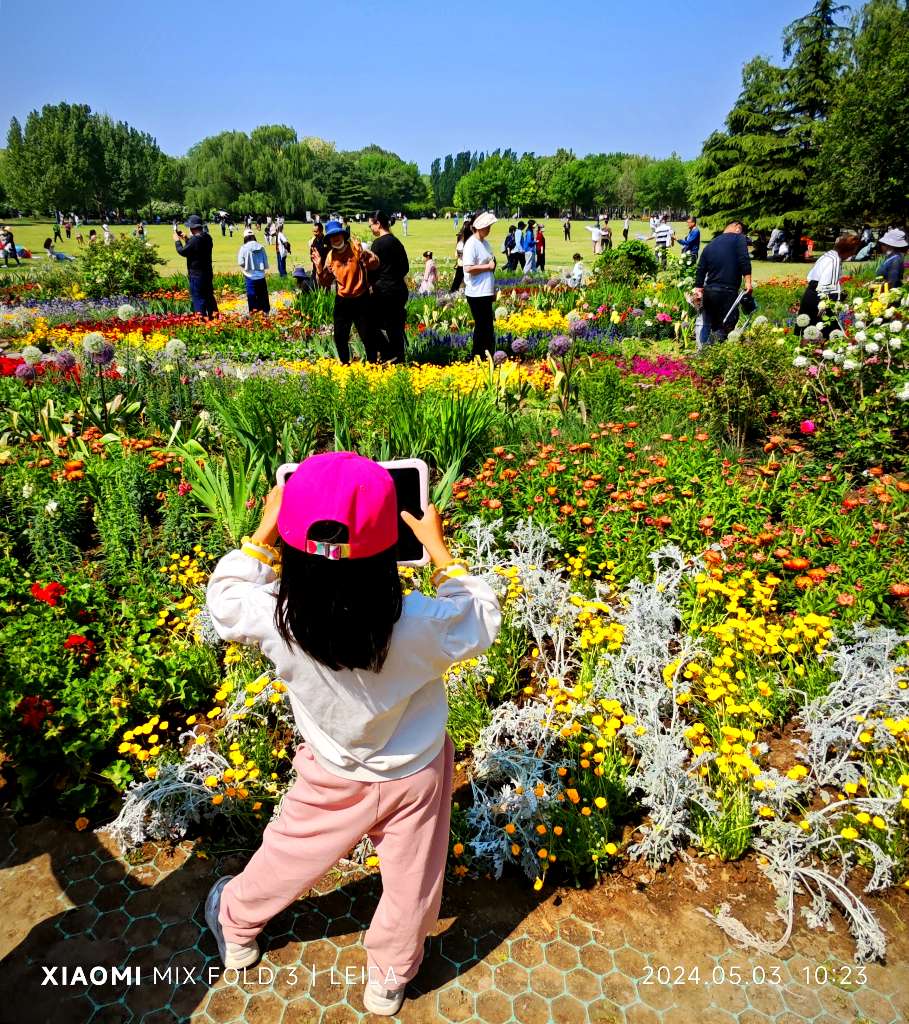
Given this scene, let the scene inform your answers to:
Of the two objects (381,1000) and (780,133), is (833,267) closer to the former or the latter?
(381,1000)

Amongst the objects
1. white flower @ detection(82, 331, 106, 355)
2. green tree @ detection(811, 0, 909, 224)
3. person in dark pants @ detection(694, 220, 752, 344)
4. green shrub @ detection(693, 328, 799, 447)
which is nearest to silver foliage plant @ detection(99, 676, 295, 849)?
green shrub @ detection(693, 328, 799, 447)

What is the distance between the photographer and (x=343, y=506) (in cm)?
117

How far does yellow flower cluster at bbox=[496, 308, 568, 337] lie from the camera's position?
853cm

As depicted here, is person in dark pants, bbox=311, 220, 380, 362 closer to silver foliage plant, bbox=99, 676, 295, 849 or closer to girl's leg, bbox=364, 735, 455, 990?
silver foliage plant, bbox=99, 676, 295, 849

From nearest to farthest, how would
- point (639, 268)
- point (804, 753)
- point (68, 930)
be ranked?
point (68, 930)
point (804, 753)
point (639, 268)

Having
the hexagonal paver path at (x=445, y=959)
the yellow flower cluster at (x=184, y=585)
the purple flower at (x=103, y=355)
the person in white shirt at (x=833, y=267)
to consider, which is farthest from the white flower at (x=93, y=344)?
the person in white shirt at (x=833, y=267)

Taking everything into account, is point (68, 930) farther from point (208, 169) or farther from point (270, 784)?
point (208, 169)

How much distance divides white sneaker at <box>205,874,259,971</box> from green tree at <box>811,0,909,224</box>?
2687 centimetres

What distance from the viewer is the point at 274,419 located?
167 inches

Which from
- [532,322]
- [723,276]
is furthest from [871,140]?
[723,276]

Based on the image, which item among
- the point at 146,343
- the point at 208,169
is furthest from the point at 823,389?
the point at 208,169

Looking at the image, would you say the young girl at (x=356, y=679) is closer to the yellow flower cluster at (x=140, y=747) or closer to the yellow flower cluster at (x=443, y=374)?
the yellow flower cluster at (x=140, y=747)

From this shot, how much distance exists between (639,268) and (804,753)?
12.0 meters

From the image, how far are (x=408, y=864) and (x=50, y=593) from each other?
7.01 ft
